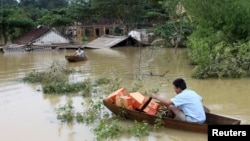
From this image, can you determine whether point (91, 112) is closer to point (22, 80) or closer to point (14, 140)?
point (14, 140)

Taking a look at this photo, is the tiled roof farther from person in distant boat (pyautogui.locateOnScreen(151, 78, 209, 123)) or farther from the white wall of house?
person in distant boat (pyautogui.locateOnScreen(151, 78, 209, 123))

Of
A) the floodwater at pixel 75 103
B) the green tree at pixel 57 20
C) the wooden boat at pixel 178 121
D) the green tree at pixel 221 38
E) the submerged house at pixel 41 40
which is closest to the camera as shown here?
the wooden boat at pixel 178 121

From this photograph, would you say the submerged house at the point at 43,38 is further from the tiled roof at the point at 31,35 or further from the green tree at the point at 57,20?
the green tree at the point at 57,20

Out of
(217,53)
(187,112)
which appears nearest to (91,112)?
(187,112)

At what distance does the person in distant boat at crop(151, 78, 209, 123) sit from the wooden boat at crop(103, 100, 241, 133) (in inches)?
5.7

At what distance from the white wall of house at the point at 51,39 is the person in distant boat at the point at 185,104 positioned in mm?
30464

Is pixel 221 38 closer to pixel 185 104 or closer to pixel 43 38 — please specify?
pixel 185 104

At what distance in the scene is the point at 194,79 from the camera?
630 inches

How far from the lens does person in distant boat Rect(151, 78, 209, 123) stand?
812cm

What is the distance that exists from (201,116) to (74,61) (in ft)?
54.6

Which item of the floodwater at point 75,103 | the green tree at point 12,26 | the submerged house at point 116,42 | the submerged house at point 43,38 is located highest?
the green tree at point 12,26

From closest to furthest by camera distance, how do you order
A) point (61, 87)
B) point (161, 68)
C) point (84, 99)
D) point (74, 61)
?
point (84, 99)
point (61, 87)
point (161, 68)
point (74, 61)

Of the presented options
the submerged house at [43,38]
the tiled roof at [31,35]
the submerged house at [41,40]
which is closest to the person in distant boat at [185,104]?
the submerged house at [41,40]

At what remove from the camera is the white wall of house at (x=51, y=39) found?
3775 centimetres
